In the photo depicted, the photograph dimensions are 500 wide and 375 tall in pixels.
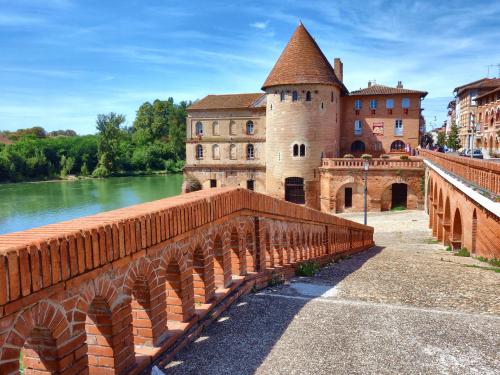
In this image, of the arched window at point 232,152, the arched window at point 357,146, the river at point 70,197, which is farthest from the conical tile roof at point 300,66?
the river at point 70,197

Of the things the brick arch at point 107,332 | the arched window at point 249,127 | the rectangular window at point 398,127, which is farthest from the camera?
the arched window at point 249,127

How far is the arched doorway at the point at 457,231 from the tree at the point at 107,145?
73442 millimetres

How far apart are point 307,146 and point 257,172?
26.2ft

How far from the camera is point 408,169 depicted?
35.0 meters

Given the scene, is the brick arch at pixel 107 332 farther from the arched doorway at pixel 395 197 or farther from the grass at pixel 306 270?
the arched doorway at pixel 395 197

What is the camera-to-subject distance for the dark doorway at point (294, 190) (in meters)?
39.7

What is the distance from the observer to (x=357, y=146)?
1741 inches

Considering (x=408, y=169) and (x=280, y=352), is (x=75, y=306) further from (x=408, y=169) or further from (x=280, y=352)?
(x=408, y=169)

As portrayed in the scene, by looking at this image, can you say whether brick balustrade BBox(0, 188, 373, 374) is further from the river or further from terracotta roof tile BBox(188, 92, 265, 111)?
terracotta roof tile BBox(188, 92, 265, 111)

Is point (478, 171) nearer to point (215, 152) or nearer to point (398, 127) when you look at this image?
point (398, 127)

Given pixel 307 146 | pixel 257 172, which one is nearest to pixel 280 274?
pixel 307 146

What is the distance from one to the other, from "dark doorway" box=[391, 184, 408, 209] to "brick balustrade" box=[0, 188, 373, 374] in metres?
32.2

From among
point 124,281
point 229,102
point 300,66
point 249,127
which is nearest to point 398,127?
point 300,66

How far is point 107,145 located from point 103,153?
175 cm
